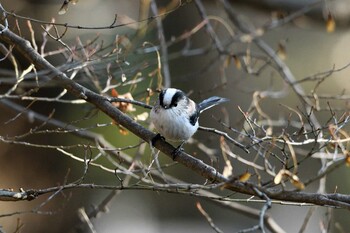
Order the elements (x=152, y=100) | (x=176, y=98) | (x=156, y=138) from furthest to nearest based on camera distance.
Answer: (x=152, y=100) < (x=176, y=98) < (x=156, y=138)

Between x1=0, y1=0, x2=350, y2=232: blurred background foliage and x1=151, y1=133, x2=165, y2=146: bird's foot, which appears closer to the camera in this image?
x1=151, y1=133, x2=165, y2=146: bird's foot

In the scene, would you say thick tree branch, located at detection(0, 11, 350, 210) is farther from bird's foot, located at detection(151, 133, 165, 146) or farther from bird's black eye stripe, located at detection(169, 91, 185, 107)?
bird's black eye stripe, located at detection(169, 91, 185, 107)

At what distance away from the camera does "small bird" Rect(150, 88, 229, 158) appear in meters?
3.73

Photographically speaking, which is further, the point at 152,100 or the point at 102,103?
the point at 152,100

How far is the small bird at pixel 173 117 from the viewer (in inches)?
147

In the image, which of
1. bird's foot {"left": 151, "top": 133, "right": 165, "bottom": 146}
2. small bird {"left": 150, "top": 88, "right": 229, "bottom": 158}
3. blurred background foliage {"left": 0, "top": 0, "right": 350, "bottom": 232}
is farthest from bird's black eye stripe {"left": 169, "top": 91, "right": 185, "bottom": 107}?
blurred background foliage {"left": 0, "top": 0, "right": 350, "bottom": 232}

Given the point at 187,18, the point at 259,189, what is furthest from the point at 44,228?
the point at 259,189

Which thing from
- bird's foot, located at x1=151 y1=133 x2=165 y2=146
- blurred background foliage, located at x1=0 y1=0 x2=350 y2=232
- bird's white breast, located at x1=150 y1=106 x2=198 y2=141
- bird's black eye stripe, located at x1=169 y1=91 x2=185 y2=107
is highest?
blurred background foliage, located at x1=0 y1=0 x2=350 y2=232

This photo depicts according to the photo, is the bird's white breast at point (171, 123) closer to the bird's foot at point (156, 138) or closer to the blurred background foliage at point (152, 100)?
the bird's foot at point (156, 138)

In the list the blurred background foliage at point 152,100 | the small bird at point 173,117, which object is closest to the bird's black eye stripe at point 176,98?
the small bird at point 173,117

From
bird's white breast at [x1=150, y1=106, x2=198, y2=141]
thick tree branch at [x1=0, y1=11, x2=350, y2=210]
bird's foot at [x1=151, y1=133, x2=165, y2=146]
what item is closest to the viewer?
thick tree branch at [x1=0, y1=11, x2=350, y2=210]

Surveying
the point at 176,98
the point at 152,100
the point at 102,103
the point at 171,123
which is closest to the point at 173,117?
the point at 171,123

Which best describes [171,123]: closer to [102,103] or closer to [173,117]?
[173,117]

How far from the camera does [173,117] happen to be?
12.3 feet
